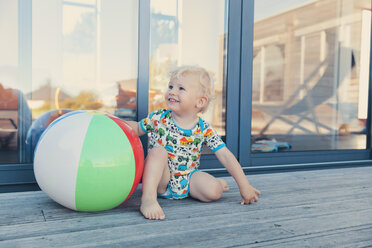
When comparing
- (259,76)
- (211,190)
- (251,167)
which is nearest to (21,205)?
(211,190)

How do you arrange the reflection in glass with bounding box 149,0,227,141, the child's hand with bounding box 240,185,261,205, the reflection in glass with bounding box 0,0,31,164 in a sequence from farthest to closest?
the reflection in glass with bounding box 149,0,227,141
the reflection in glass with bounding box 0,0,31,164
the child's hand with bounding box 240,185,261,205

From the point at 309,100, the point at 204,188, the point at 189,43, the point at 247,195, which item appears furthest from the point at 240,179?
the point at 309,100

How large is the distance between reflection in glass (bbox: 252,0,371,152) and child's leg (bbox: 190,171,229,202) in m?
1.28

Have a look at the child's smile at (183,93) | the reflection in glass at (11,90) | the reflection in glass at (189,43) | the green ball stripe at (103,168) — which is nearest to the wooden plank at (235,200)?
the green ball stripe at (103,168)

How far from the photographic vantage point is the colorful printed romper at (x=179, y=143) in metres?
1.67

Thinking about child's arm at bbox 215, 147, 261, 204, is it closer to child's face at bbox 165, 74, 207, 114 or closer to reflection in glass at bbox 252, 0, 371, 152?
child's face at bbox 165, 74, 207, 114

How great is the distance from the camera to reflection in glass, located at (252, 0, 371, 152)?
3.39m

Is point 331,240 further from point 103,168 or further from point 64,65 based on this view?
point 64,65

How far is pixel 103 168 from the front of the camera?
1.30 m

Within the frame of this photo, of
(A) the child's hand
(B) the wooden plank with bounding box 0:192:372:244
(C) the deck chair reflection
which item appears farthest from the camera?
(C) the deck chair reflection

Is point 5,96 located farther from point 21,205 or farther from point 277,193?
point 277,193

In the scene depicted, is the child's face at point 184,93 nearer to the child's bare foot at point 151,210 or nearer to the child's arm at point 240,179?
the child's arm at point 240,179

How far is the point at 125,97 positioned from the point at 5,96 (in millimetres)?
718

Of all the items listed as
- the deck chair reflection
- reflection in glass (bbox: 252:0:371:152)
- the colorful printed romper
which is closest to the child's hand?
the colorful printed romper
